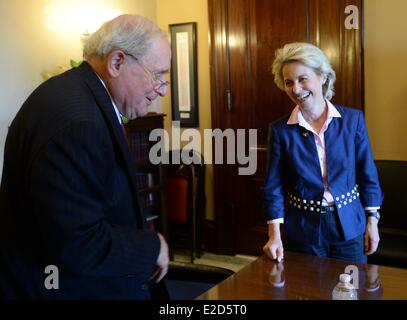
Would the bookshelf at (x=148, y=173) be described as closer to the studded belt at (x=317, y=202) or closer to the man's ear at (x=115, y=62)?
the studded belt at (x=317, y=202)

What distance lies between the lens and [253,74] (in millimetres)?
3410

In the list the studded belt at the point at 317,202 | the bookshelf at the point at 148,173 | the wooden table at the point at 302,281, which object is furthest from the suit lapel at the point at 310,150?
the bookshelf at the point at 148,173

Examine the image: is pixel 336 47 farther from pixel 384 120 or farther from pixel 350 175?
pixel 350 175

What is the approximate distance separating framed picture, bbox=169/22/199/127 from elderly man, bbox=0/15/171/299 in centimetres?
256

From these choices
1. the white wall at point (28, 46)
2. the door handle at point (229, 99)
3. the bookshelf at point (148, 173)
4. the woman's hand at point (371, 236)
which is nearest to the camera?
the woman's hand at point (371, 236)

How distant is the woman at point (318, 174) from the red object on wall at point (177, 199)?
192 centimetres

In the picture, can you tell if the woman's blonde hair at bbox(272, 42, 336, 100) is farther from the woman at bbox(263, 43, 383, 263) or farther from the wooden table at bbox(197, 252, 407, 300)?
the wooden table at bbox(197, 252, 407, 300)

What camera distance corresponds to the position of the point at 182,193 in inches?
144

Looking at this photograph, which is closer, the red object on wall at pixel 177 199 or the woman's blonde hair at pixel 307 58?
the woman's blonde hair at pixel 307 58

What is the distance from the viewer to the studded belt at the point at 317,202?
166cm

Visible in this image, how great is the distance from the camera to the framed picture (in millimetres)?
3672

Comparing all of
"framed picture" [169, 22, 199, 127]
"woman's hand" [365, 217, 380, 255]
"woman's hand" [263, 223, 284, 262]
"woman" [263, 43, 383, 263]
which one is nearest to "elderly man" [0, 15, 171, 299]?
"woman's hand" [263, 223, 284, 262]
